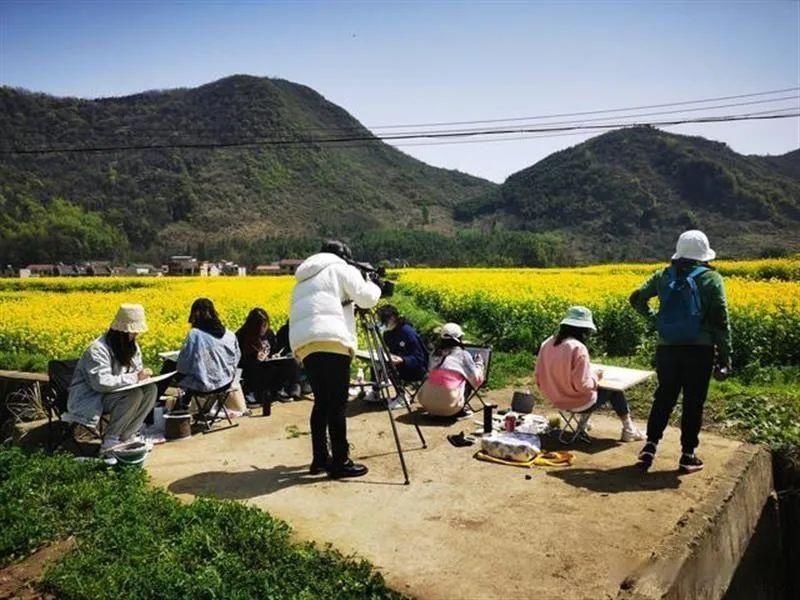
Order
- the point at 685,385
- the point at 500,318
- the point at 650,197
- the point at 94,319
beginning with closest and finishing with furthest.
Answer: the point at 685,385
the point at 500,318
the point at 94,319
the point at 650,197

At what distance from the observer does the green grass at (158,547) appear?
3.57 m

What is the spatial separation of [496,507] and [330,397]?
164cm

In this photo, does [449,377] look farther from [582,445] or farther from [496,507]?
[496,507]

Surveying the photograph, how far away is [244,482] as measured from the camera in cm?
533

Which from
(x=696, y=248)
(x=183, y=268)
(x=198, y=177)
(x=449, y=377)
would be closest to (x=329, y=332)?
(x=449, y=377)

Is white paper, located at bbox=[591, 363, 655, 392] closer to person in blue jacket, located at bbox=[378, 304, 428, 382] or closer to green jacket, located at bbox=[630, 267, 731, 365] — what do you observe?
green jacket, located at bbox=[630, 267, 731, 365]

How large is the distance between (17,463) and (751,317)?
10277mm

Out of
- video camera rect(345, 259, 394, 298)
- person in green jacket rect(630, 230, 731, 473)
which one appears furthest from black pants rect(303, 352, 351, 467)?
person in green jacket rect(630, 230, 731, 473)

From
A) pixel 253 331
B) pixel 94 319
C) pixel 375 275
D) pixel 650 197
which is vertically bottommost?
pixel 94 319

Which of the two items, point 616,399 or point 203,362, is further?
point 203,362

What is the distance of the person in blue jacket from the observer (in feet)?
25.7

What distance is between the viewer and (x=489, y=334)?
12992 millimetres

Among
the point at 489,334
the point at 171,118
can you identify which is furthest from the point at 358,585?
the point at 171,118

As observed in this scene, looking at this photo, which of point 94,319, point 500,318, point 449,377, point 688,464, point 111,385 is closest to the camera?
point 688,464
